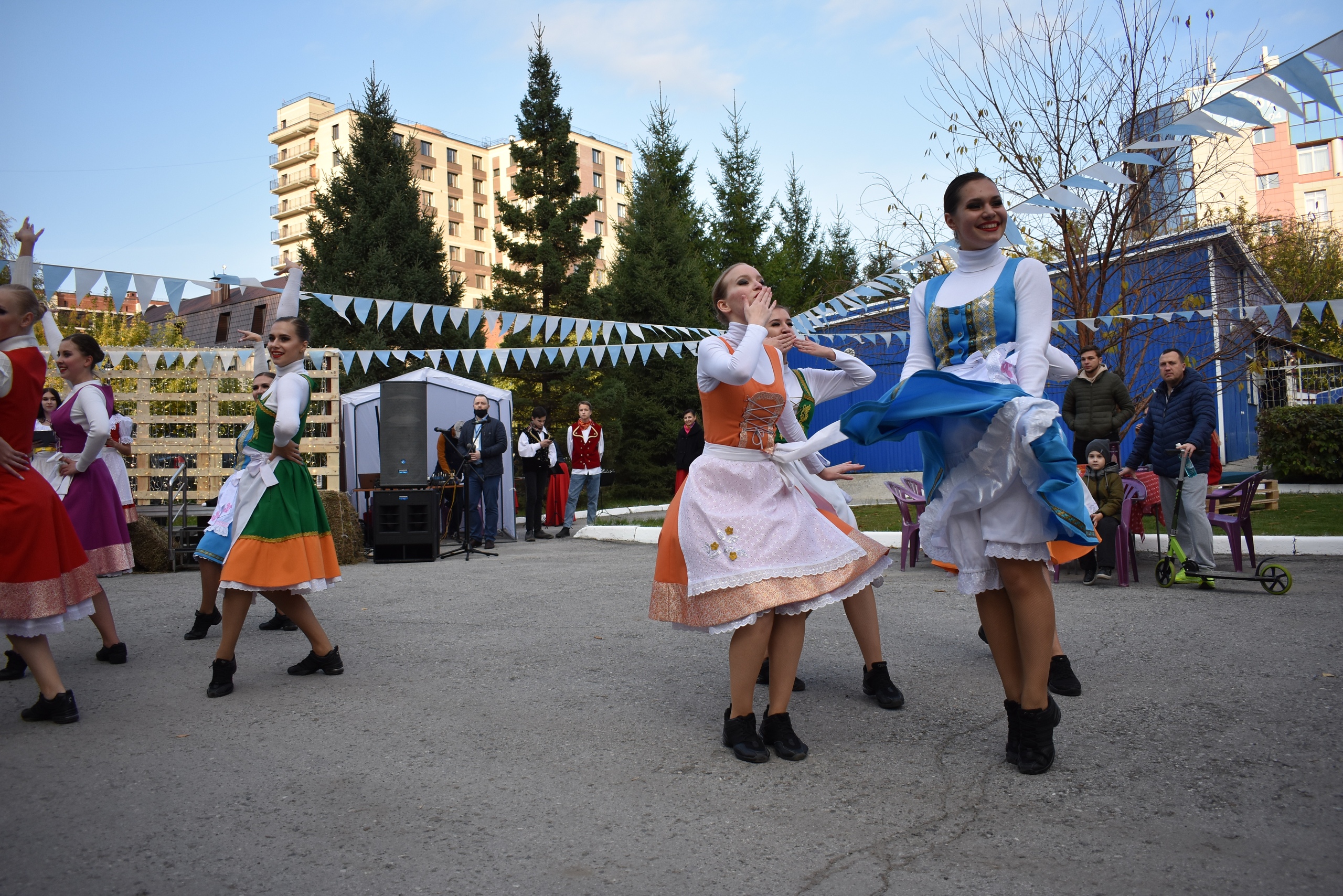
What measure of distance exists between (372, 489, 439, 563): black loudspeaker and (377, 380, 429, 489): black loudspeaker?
0.16 metres

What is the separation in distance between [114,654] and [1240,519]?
8255 mm

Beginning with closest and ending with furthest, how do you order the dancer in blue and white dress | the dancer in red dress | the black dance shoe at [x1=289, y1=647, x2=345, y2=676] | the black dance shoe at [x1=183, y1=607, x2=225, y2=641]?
the dancer in blue and white dress
the dancer in red dress
the black dance shoe at [x1=289, y1=647, x2=345, y2=676]
the black dance shoe at [x1=183, y1=607, x2=225, y2=641]

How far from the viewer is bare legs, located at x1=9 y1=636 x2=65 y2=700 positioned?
3787 millimetres

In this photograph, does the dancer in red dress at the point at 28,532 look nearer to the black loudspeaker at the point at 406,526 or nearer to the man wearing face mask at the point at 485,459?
the black loudspeaker at the point at 406,526

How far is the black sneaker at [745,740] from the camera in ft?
10.3

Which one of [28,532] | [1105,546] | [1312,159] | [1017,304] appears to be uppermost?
[1312,159]

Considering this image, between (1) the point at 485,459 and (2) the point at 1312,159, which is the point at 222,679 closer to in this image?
(1) the point at 485,459

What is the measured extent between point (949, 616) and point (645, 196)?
67.6ft

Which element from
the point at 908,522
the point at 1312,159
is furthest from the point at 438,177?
the point at 908,522

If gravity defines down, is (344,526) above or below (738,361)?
below

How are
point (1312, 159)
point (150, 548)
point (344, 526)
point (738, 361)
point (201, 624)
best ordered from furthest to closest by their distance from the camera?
point (1312, 159) < point (344, 526) < point (150, 548) < point (201, 624) < point (738, 361)

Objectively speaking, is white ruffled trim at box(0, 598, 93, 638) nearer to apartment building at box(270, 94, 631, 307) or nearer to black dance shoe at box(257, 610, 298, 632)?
black dance shoe at box(257, 610, 298, 632)

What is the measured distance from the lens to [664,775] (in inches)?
119

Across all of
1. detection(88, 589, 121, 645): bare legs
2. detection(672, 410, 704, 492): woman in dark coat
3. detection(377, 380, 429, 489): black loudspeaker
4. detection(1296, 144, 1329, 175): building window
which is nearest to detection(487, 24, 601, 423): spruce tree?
detection(672, 410, 704, 492): woman in dark coat
